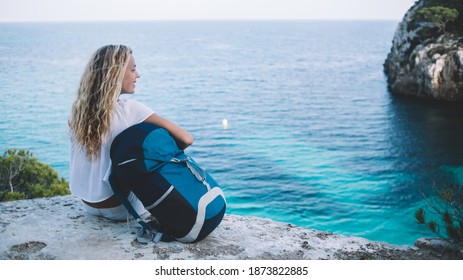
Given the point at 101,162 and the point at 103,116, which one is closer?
the point at 103,116

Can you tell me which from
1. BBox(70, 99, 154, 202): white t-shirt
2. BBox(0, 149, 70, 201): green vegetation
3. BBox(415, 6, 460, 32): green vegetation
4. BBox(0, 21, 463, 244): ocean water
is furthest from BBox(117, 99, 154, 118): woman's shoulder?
BBox(415, 6, 460, 32): green vegetation

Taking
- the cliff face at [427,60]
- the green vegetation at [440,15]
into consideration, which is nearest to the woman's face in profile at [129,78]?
the cliff face at [427,60]

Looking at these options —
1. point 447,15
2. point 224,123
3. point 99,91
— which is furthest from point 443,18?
point 99,91

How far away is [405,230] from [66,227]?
1780 centimetres

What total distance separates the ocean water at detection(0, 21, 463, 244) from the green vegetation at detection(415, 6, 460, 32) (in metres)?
7.21

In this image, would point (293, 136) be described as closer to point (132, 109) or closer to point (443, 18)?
point (443, 18)

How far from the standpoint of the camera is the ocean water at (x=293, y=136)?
867 inches

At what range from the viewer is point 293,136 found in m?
35.6

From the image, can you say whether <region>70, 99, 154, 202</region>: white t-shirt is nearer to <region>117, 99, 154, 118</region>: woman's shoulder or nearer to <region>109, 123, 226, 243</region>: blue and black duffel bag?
<region>117, 99, 154, 118</region>: woman's shoulder

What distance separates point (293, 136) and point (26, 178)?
25995 mm

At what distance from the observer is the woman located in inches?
150
